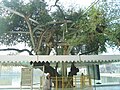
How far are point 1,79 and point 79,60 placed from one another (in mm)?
3602

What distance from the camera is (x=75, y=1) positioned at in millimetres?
10344

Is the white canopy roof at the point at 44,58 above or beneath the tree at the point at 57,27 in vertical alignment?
beneath

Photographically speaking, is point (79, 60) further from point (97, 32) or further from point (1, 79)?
point (1, 79)

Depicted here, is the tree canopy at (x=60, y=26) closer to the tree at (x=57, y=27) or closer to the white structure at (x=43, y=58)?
the tree at (x=57, y=27)

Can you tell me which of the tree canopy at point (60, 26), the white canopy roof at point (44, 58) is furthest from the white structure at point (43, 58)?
the tree canopy at point (60, 26)

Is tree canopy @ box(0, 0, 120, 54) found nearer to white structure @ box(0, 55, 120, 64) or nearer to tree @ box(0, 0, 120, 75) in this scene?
tree @ box(0, 0, 120, 75)

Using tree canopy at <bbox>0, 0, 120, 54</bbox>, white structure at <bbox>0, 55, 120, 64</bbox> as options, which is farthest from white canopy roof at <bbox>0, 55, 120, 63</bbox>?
tree canopy at <bbox>0, 0, 120, 54</bbox>

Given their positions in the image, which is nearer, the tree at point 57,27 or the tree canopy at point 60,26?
the tree canopy at point 60,26

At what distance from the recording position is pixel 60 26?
10.6 meters

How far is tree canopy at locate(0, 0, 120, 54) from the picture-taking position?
785 cm

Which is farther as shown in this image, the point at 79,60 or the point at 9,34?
the point at 9,34

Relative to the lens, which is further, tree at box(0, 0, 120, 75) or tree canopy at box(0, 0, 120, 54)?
tree at box(0, 0, 120, 75)

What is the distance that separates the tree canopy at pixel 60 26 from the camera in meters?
7.85

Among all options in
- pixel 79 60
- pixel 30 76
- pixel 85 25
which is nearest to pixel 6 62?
pixel 30 76
